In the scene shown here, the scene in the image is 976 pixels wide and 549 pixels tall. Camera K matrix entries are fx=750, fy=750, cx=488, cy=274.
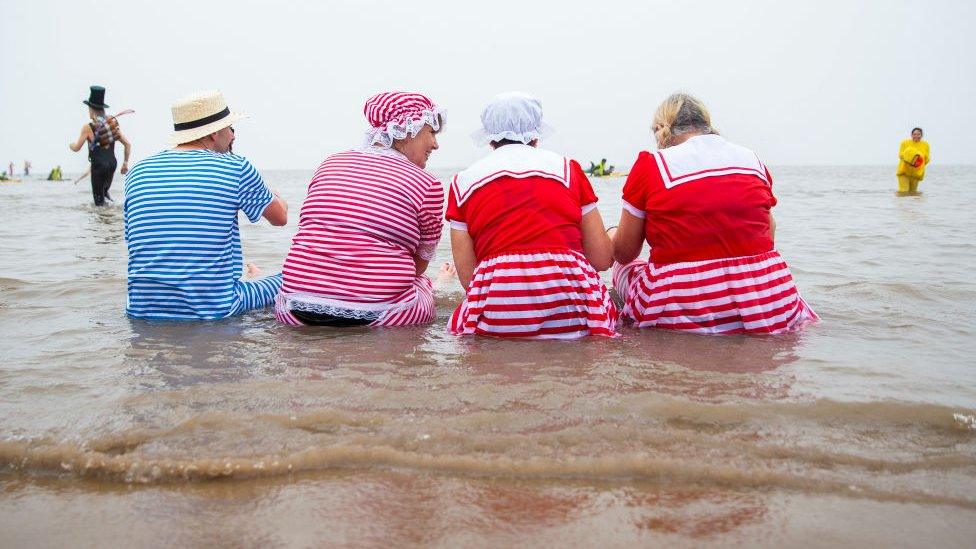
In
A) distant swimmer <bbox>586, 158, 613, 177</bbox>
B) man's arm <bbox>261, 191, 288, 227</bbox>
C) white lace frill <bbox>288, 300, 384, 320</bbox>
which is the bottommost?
distant swimmer <bbox>586, 158, 613, 177</bbox>

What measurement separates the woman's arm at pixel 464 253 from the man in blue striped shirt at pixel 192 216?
4.05 ft

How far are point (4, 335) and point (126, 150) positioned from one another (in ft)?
34.1

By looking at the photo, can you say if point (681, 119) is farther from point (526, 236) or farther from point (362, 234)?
point (362, 234)

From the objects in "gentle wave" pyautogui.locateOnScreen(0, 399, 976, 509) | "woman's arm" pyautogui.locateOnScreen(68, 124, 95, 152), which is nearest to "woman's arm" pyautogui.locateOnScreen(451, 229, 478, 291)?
"gentle wave" pyautogui.locateOnScreen(0, 399, 976, 509)

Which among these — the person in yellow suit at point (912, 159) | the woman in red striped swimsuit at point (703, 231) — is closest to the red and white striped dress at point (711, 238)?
the woman in red striped swimsuit at point (703, 231)

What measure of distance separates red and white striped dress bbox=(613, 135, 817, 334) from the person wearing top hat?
Result: 37.2 ft

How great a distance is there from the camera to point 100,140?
12703mm

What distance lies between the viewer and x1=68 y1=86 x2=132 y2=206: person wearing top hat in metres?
12.4

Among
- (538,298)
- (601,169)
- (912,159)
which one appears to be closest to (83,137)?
(538,298)

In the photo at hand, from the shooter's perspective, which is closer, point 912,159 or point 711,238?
point 711,238

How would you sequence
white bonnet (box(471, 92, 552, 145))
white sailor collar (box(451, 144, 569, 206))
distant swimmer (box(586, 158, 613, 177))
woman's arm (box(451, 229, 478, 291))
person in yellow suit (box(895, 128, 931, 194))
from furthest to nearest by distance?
distant swimmer (box(586, 158, 613, 177)) → person in yellow suit (box(895, 128, 931, 194)) → woman's arm (box(451, 229, 478, 291)) → white bonnet (box(471, 92, 552, 145)) → white sailor collar (box(451, 144, 569, 206))

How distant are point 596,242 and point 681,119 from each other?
30.8 inches

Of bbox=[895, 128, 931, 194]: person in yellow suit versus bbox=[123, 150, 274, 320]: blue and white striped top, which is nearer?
bbox=[123, 150, 274, 320]: blue and white striped top

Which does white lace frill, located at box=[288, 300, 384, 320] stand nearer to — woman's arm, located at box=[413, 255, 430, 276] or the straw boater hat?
Answer: woman's arm, located at box=[413, 255, 430, 276]
